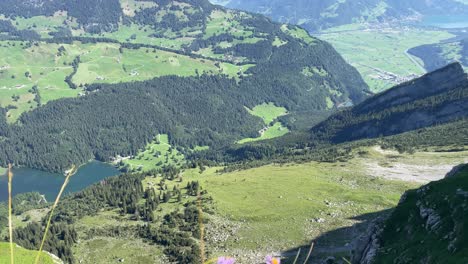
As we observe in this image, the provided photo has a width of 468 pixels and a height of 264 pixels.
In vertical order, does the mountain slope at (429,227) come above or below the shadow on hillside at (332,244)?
above

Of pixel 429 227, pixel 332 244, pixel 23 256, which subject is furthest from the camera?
pixel 332 244

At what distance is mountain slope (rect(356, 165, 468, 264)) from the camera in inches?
1516

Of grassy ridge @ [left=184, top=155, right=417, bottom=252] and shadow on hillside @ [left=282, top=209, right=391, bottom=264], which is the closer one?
shadow on hillside @ [left=282, top=209, right=391, bottom=264]

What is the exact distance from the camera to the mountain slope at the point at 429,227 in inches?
1516

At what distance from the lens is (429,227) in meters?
46.2

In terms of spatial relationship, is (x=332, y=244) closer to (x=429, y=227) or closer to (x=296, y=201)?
(x=296, y=201)

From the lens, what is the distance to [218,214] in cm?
11412

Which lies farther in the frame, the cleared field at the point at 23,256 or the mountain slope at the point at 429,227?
the cleared field at the point at 23,256

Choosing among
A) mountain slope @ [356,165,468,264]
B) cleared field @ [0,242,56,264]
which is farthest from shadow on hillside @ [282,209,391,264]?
cleared field @ [0,242,56,264]

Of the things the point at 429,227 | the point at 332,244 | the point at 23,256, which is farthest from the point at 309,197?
the point at 429,227

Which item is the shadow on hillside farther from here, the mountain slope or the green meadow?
the mountain slope

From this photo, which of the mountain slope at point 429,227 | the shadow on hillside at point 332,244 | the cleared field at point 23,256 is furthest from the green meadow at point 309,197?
the cleared field at point 23,256

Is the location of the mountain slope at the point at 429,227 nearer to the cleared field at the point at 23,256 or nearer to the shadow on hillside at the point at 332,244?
the shadow on hillside at the point at 332,244

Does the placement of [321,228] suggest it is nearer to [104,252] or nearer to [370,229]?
[370,229]
